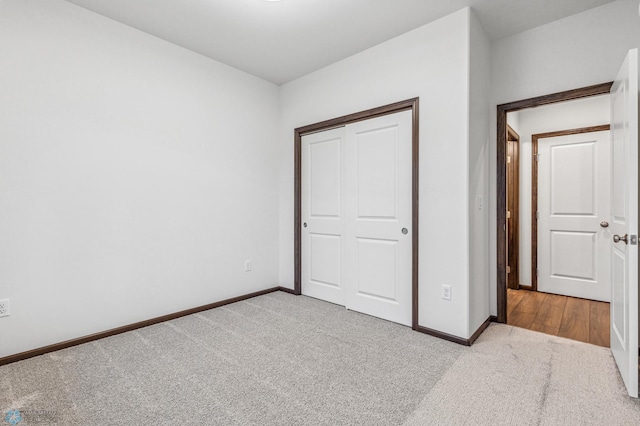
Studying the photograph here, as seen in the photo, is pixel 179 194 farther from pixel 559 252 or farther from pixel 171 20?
pixel 559 252

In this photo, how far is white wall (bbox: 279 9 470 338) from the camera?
2.50 meters

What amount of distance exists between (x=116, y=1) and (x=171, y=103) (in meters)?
0.84

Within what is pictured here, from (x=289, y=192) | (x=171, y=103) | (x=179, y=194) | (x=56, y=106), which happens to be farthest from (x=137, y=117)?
(x=289, y=192)

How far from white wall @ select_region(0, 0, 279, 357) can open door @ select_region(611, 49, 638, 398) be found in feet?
10.5

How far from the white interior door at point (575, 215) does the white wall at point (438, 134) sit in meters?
2.32

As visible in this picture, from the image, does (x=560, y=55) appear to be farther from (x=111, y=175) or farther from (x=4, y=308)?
(x=4, y=308)

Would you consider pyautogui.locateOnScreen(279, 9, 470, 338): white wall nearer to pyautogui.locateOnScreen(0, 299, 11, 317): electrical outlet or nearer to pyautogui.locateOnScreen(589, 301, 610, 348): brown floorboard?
pyautogui.locateOnScreen(589, 301, 610, 348): brown floorboard

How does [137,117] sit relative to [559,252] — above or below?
above

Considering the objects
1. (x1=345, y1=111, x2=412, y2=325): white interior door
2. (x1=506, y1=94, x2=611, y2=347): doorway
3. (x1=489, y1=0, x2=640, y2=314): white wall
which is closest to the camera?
(x1=489, y1=0, x2=640, y2=314): white wall

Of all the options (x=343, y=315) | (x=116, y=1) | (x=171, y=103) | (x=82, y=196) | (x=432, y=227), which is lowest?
(x=343, y=315)

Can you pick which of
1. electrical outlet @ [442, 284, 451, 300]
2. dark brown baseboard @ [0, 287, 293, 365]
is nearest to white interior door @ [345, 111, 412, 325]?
electrical outlet @ [442, 284, 451, 300]

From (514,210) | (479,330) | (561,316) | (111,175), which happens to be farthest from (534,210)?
(111,175)

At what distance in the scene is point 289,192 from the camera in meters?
3.96

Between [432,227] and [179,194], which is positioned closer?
[432,227]
